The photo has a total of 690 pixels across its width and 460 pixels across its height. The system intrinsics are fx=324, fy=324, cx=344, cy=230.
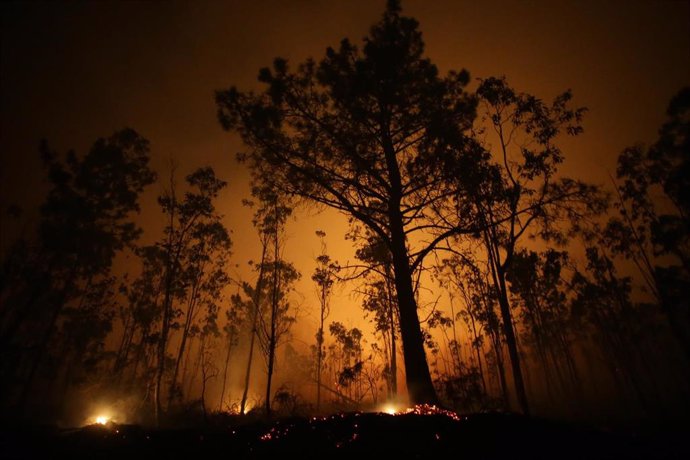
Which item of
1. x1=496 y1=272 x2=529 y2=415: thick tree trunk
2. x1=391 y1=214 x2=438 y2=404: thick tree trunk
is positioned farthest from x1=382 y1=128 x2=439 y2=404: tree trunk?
x1=496 y1=272 x2=529 y2=415: thick tree trunk

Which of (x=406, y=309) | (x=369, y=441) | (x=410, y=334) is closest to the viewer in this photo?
(x=369, y=441)

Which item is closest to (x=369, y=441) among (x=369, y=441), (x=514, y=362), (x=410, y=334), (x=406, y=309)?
(x=369, y=441)

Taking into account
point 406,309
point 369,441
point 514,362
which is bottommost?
point 369,441

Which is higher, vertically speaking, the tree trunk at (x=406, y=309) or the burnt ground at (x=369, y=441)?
the tree trunk at (x=406, y=309)

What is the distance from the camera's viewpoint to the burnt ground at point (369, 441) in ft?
15.5

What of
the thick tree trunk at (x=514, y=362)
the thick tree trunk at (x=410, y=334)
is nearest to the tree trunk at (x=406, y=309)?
the thick tree trunk at (x=410, y=334)

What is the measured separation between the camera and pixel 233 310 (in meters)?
37.8

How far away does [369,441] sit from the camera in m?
4.89

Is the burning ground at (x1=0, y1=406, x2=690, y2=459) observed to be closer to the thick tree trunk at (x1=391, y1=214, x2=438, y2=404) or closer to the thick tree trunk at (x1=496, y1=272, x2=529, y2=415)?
the thick tree trunk at (x1=391, y1=214, x2=438, y2=404)

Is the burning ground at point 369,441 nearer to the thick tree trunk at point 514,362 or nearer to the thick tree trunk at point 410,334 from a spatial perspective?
the thick tree trunk at point 410,334

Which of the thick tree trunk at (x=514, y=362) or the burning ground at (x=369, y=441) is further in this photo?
the thick tree trunk at (x=514, y=362)

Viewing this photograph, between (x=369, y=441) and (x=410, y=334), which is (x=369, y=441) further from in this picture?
(x=410, y=334)

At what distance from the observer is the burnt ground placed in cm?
472

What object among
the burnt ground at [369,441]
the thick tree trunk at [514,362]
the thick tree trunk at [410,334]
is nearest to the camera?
the burnt ground at [369,441]
